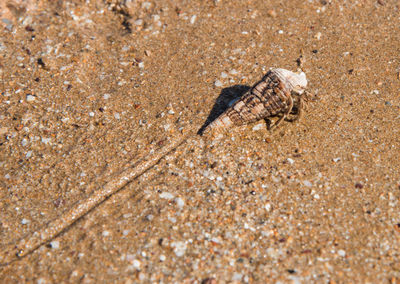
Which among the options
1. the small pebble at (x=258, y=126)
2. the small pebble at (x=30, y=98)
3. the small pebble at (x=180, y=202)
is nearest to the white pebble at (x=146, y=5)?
the small pebble at (x=30, y=98)

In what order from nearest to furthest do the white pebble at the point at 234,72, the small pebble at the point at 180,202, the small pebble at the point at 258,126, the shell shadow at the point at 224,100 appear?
the small pebble at the point at 180,202
the small pebble at the point at 258,126
the shell shadow at the point at 224,100
the white pebble at the point at 234,72

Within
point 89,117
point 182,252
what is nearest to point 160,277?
point 182,252

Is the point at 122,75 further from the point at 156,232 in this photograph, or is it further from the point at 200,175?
the point at 156,232

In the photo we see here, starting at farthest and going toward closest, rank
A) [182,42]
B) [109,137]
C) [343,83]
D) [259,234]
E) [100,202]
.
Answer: [182,42] → [343,83] → [109,137] → [100,202] → [259,234]

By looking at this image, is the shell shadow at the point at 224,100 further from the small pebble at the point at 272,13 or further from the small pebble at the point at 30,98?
the small pebble at the point at 30,98

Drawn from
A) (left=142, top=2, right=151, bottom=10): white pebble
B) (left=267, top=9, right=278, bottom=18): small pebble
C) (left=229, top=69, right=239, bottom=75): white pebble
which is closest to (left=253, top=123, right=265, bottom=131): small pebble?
(left=229, top=69, right=239, bottom=75): white pebble

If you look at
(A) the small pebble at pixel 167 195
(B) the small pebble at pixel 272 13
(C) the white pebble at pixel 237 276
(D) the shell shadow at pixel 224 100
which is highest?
(B) the small pebble at pixel 272 13

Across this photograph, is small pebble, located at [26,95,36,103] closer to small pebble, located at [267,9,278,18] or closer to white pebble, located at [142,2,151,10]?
white pebble, located at [142,2,151,10]
